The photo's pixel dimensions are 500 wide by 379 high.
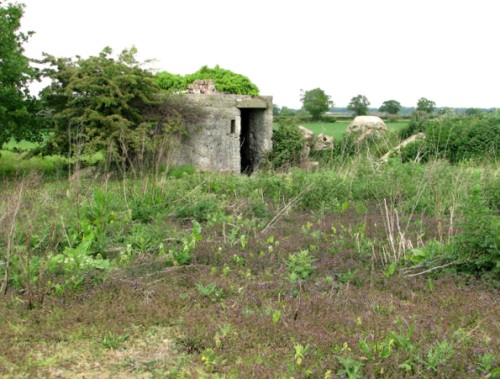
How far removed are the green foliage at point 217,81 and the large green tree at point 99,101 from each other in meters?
1.67

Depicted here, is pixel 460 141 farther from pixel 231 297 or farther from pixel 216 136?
pixel 231 297

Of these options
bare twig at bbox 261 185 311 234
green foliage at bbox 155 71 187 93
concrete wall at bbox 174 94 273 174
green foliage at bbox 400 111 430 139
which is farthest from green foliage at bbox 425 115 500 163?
bare twig at bbox 261 185 311 234

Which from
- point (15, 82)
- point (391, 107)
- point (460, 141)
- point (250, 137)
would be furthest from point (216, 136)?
point (391, 107)

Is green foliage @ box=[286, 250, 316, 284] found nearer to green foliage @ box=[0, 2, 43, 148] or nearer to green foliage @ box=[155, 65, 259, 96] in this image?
green foliage @ box=[0, 2, 43, 148]

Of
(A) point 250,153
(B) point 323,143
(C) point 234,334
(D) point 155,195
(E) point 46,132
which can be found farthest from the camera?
(B) point 323,143

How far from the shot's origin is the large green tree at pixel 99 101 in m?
13.2

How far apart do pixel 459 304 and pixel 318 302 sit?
4.16 ft

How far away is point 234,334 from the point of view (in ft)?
15.0

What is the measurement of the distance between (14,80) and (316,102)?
73.0ft

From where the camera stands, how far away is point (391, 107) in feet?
117

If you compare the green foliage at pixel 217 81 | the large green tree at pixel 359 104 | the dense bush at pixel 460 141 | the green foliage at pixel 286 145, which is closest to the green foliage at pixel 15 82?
the green foliage at pixel 217 81

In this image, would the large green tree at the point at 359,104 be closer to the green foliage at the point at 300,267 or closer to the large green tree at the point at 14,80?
the large green tree at the point at 14,80

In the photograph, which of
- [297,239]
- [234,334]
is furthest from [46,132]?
[234,334]

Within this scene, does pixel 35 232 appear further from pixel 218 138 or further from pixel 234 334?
pixel 218 138
